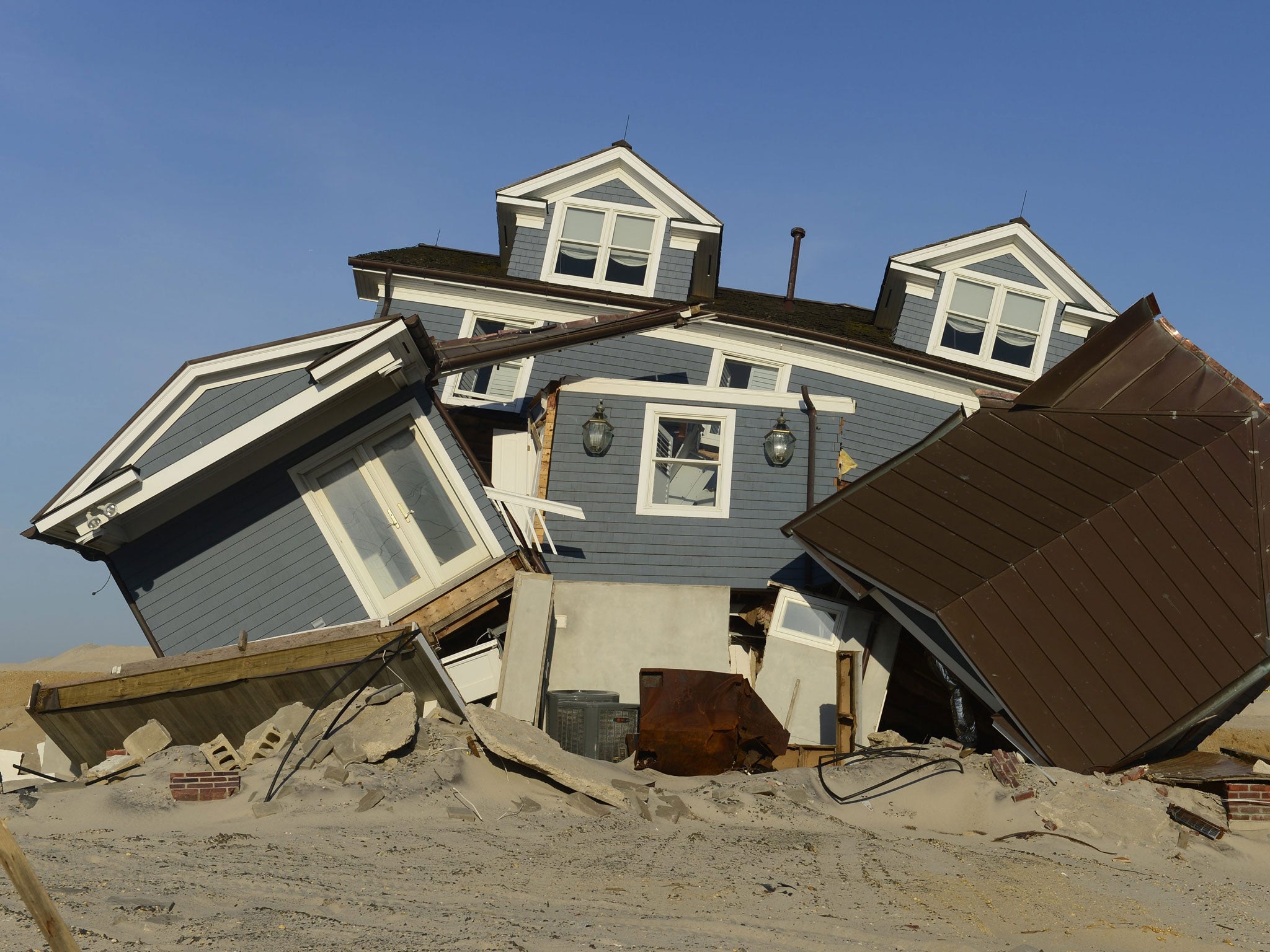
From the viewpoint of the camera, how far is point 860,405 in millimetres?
18234

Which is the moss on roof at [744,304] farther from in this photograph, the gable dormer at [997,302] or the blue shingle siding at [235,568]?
the blue shingle siding at [235,568]

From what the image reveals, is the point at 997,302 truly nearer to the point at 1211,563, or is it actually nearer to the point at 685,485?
the point at 685,485

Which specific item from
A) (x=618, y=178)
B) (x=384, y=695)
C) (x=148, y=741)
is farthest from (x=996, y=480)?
(x=618, y=178)

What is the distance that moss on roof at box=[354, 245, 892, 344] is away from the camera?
18578 mm

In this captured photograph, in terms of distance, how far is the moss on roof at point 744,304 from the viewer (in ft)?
61.0

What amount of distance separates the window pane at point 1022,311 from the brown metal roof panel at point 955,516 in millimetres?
7903

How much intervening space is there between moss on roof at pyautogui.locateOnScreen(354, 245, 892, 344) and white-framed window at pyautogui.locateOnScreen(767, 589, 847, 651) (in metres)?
5.85

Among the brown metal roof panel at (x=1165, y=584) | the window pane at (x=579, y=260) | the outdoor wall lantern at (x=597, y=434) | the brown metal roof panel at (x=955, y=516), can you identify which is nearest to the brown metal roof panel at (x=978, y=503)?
the brown metal roof panel at (x=955, y=516)

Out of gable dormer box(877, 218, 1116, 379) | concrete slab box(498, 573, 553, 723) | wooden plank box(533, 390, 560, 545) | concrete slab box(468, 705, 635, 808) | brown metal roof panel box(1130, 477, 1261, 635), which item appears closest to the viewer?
concrete slab box(468, 705, 635, 808)

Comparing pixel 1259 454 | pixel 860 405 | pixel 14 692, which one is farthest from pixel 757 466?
pixel 14 692

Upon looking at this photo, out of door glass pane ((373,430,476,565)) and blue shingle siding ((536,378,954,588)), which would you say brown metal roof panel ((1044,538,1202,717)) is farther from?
door glass pane ((373,430,476,565))

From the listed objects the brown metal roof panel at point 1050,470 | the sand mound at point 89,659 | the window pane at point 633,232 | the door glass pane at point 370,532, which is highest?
the window pane at point 633,232

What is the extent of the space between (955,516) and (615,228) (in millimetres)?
9527

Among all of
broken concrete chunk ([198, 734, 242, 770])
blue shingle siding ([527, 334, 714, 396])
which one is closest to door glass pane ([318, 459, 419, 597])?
broken concrete chunk ([198, 734, 242, 770])
